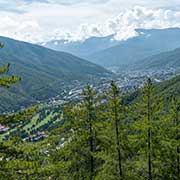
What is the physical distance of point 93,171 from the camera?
39.6 metres

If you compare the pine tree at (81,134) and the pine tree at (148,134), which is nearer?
the pine tree at (81,134)

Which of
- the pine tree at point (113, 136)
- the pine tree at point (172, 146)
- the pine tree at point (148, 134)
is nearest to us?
the pine tree at point (113, 136)

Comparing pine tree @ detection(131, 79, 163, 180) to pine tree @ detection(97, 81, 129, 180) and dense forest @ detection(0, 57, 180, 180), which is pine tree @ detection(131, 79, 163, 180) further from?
pine tree @ detection(97, 81, 129, 180)

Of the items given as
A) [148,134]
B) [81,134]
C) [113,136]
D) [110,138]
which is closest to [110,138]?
[110,138]

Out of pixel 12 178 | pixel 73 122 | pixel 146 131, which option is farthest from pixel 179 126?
pixel 12 178

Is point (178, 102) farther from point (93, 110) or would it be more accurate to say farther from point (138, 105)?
point (93, 110)

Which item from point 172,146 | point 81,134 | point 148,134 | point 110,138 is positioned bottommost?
point 172,146

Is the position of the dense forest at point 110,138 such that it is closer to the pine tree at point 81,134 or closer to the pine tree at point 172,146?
the pine tree at point 81,134

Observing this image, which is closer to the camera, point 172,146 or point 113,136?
point 113,136

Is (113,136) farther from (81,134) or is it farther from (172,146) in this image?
(172,146)

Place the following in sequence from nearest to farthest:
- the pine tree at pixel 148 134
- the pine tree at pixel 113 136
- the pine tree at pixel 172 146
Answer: the pine tree at pixel 113 136 < the pine tree at pixel 148 134 < the pine tree at pixel 172 146

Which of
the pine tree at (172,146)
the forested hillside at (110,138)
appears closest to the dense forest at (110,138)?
the forested hillside at (110,138)

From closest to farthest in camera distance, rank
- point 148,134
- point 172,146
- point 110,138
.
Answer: point 110,138
point 148,134
point 172,146

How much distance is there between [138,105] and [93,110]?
17.4 feet
